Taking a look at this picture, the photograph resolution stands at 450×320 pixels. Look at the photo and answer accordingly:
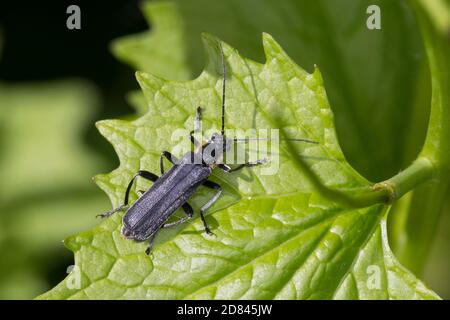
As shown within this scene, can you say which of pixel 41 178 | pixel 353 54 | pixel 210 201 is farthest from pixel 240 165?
pixel 41 178

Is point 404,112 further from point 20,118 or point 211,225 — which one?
point 20,118

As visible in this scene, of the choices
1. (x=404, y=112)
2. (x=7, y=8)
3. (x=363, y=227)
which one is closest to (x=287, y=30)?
(x=404, y=112)

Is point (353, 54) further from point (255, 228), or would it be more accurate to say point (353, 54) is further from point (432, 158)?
point (255, 228)

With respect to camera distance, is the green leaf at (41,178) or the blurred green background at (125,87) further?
the green leaf at (41,178)

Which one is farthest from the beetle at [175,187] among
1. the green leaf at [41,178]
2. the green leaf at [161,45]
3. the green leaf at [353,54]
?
the green leaf at [41,178]

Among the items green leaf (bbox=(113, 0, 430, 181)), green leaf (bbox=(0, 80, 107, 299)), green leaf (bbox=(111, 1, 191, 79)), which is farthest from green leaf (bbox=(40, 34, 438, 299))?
green leaf (bbox=(0, 80, 107, 299))

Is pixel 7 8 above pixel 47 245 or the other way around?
above

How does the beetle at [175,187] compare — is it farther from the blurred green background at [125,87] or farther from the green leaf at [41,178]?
the green leaf at [41,178]
